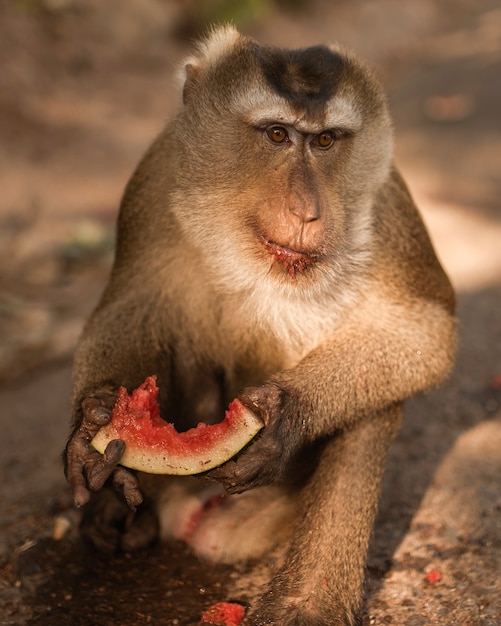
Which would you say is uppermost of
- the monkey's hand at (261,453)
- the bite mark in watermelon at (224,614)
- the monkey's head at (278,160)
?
the monkey's head at (278,160)

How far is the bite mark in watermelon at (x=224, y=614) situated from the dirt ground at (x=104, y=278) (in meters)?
0.09

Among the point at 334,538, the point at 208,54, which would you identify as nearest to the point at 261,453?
the point at 334,538

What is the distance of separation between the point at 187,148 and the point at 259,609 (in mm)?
1663

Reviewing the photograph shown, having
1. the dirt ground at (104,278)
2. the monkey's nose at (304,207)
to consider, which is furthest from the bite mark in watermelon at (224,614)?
the monkey's nose at (304,207)

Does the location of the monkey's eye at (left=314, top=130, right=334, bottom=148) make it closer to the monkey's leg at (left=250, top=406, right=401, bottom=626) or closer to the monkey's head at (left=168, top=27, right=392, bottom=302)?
the monkey's head at (left=168, top=27, right=392, bottom=302)

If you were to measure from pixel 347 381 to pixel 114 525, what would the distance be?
107cm

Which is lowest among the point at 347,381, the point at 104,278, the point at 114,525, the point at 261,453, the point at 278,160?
the point at 114,525

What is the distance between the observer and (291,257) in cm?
298

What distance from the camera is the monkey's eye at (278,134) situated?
3031mm

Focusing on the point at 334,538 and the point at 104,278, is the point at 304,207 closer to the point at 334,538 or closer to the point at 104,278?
the point at 334,538

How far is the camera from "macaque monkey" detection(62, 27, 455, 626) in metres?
2.96

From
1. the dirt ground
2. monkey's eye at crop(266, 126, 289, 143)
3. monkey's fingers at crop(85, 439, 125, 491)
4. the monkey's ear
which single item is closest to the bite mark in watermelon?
the dirt ground

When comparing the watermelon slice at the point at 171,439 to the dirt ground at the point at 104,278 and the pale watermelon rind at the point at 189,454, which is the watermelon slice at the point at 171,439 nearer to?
the pale watermelon rind at the point at 189,454

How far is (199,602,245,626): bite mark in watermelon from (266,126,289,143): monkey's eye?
1.62 meters
